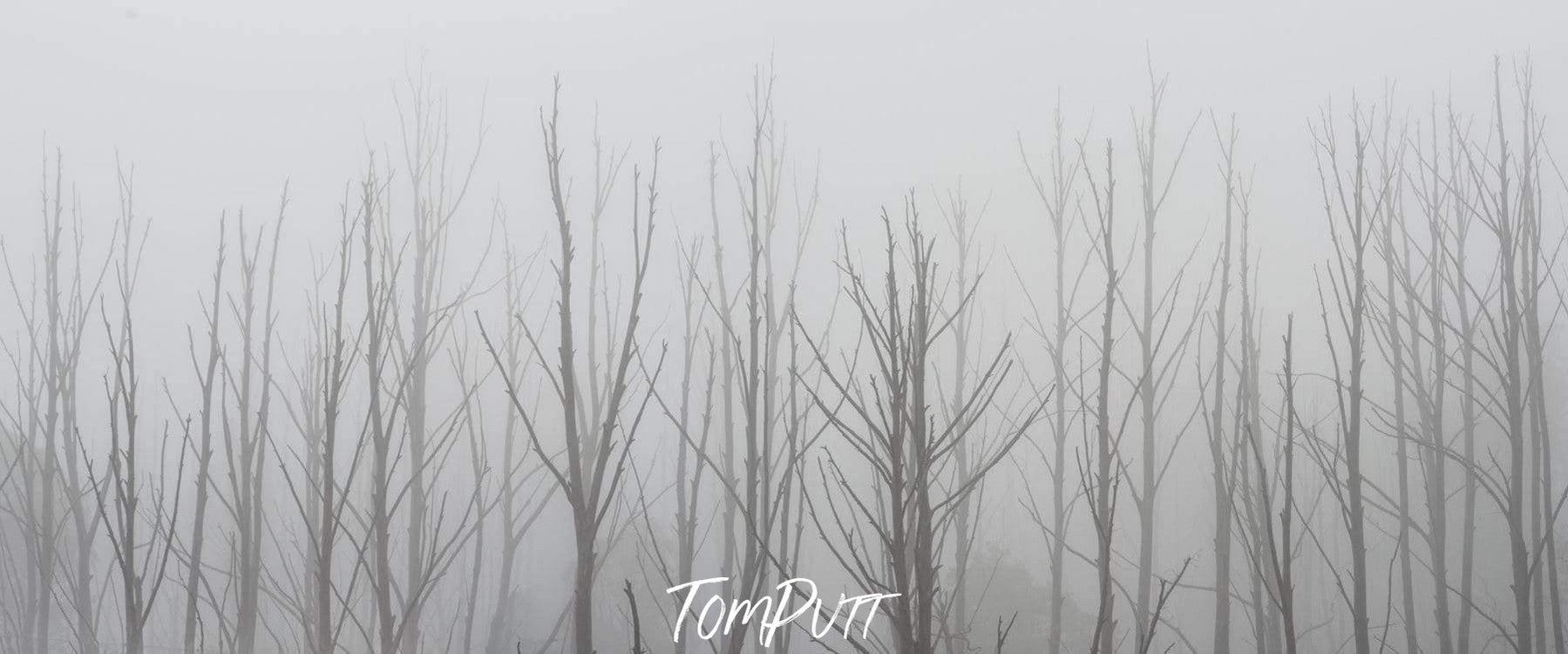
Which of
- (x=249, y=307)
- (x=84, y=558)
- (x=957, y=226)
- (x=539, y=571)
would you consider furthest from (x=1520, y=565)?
(x=539, y=571)

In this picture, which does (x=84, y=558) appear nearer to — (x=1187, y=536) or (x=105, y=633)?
(x=105, y=633)

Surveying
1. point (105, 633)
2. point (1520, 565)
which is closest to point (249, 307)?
point (1520, 565)

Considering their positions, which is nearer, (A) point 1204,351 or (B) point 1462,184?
(B) point 1462,184

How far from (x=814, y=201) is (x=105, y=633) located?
1003 centimetres

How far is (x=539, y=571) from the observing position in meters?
9.12

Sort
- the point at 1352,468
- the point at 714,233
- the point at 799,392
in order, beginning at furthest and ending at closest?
the point at 799,392
the point at 714,233
the point at 1352,468

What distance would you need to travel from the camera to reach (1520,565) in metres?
3.50

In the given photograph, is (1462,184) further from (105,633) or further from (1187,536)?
(105,633)

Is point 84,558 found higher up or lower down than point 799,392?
lower down

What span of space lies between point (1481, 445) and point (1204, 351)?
454 cm

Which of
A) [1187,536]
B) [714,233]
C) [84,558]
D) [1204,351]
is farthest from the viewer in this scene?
[1187,536]

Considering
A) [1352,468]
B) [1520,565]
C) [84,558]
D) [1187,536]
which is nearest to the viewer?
[1352,468]

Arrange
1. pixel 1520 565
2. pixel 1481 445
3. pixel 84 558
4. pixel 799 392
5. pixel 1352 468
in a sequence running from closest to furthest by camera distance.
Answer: pixel 1352 468, pixel 1520 565, pixel 84 558, pixel 799 392, pixel 1481 445

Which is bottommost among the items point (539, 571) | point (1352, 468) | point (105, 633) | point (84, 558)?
point (105, 633)
